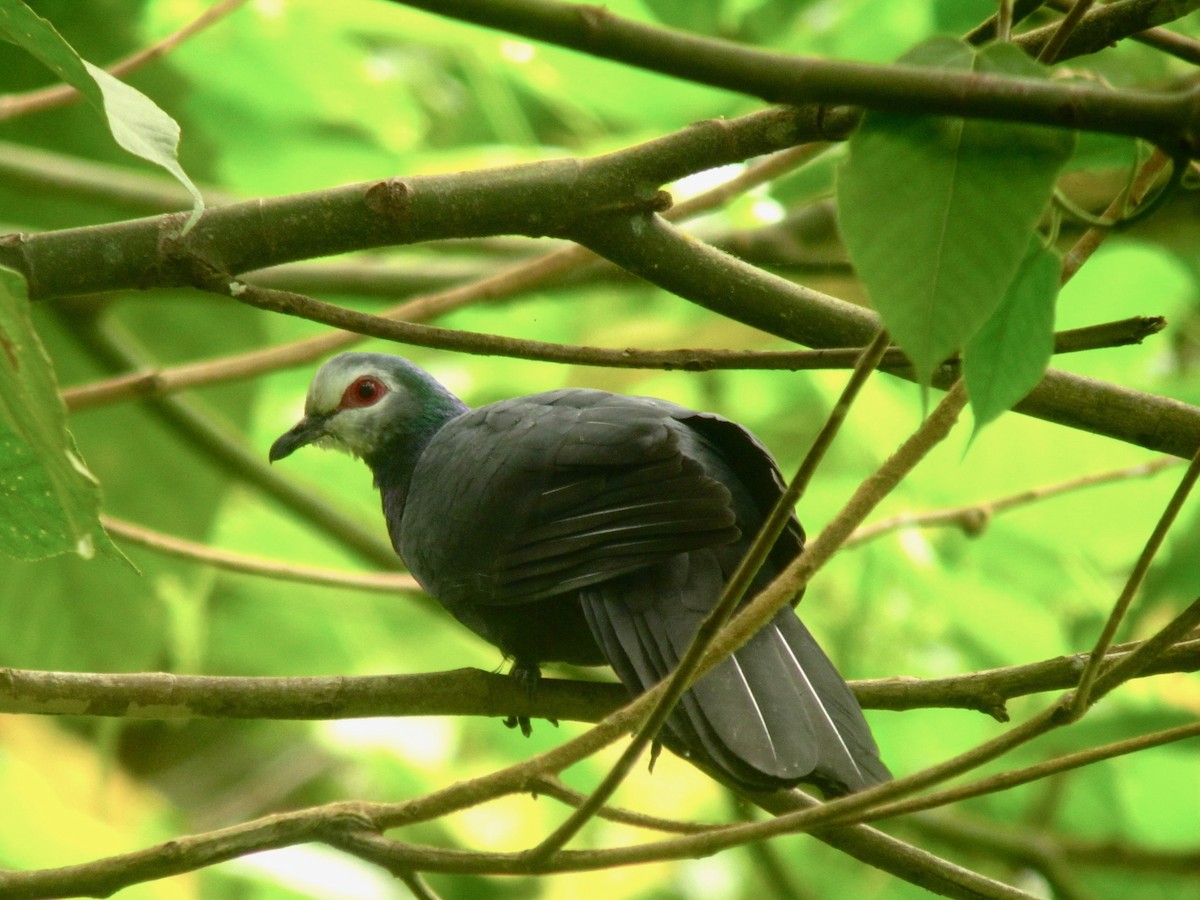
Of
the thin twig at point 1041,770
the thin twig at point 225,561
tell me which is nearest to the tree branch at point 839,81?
the thin twig at point 1041,770

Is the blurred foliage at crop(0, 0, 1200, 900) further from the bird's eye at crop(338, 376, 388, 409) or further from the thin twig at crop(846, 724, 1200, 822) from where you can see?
the thin twig at crop(846, 724, 1200, 822)

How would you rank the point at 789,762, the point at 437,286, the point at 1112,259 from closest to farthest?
the point at 789,762 → the point at 1112,259 → the point at 437,286

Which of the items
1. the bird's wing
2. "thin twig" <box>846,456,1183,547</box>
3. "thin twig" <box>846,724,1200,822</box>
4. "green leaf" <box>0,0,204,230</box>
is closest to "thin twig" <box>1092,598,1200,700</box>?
"thin twig" <box>846,724,1200,822</box>

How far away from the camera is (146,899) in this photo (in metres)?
4.32

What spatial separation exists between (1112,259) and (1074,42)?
89.8 inches

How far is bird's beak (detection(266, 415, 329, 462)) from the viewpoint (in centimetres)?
412

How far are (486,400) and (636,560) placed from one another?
2.41 meters

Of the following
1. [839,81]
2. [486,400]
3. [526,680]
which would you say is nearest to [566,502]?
[526,680]

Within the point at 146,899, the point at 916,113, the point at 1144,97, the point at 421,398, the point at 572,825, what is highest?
the point at 1144,97

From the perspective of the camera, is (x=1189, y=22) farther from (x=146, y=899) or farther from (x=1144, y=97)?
(x=146, y=899)

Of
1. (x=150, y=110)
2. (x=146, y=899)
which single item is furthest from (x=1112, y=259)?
(x=146, y=899)

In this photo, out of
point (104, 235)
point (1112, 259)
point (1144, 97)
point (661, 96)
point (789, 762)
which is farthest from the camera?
point (661, 96)

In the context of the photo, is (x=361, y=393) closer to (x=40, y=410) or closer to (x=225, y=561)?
(x=225, y=561)

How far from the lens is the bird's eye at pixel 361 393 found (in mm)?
4277
